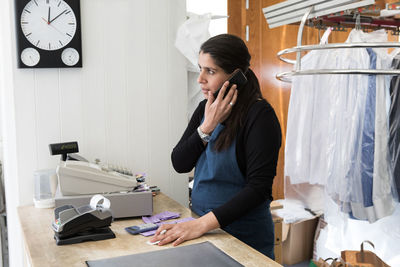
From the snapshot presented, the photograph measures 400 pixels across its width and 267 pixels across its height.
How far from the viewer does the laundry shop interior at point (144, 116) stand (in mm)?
1794

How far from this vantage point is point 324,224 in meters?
3.51

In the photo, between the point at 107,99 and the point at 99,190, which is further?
the point at 107,99

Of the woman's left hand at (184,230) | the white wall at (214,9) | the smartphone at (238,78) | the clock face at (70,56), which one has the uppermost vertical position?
the white wall at (214,9)

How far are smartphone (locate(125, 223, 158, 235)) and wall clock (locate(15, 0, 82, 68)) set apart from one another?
3.32 feet

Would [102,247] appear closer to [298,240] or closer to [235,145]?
[235,145]

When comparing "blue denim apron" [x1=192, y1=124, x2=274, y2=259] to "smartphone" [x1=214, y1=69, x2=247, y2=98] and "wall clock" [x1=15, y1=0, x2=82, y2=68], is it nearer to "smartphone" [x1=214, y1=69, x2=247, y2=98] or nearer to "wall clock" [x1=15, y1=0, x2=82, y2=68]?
"smartphone" [x1=214, y1=69, x2=247, y2=98]

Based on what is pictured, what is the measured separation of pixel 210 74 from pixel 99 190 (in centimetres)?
68

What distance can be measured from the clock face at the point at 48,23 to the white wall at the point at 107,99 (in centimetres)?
8

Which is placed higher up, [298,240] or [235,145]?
[235,145]

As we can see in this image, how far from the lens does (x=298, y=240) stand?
3619 millimetres

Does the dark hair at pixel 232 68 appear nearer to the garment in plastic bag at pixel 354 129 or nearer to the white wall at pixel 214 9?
the garment in plastic bag at pixel 354 129

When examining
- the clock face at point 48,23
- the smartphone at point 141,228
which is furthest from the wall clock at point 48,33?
the smartphone at point 141,228

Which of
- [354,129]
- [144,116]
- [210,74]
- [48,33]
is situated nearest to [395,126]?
[354,129]

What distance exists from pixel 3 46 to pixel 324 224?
9.03 feet
